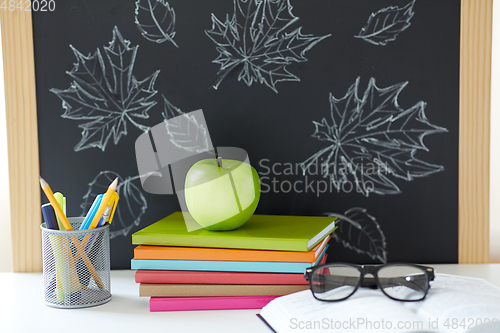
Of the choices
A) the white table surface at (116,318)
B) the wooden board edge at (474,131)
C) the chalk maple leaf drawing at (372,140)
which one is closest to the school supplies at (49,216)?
the white table surface at (116,318)

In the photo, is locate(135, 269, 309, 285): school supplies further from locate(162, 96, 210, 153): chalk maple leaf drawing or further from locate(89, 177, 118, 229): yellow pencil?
locate(162, 96, 210, 153): chalk maple leaf drawing

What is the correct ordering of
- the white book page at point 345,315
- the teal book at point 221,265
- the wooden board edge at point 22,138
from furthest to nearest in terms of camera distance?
the wooden board edge at point 22,138 → the teal book at point 221,265 → the white book page at point 345,315

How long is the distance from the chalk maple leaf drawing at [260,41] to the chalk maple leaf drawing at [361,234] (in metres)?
0.31

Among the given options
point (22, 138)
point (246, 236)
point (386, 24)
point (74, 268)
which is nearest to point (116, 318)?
point (74, 268)

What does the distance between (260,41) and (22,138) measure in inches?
21.1

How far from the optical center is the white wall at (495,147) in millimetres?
922

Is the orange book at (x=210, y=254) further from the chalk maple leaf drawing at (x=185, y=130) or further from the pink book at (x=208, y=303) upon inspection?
the chalk maple leaf drawing at (x=185, y=130)

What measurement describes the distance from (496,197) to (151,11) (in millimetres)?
873

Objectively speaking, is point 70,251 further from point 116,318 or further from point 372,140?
point 372,140

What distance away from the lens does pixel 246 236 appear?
688 mm

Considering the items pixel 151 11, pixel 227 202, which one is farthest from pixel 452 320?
pixel 151 11

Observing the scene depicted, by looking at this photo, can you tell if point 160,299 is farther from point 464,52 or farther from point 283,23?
point 464,52

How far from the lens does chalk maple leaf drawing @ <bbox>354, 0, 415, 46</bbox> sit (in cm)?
87

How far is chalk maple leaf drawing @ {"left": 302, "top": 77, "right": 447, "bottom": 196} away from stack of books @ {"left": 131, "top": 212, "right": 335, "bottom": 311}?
25 centimetres
